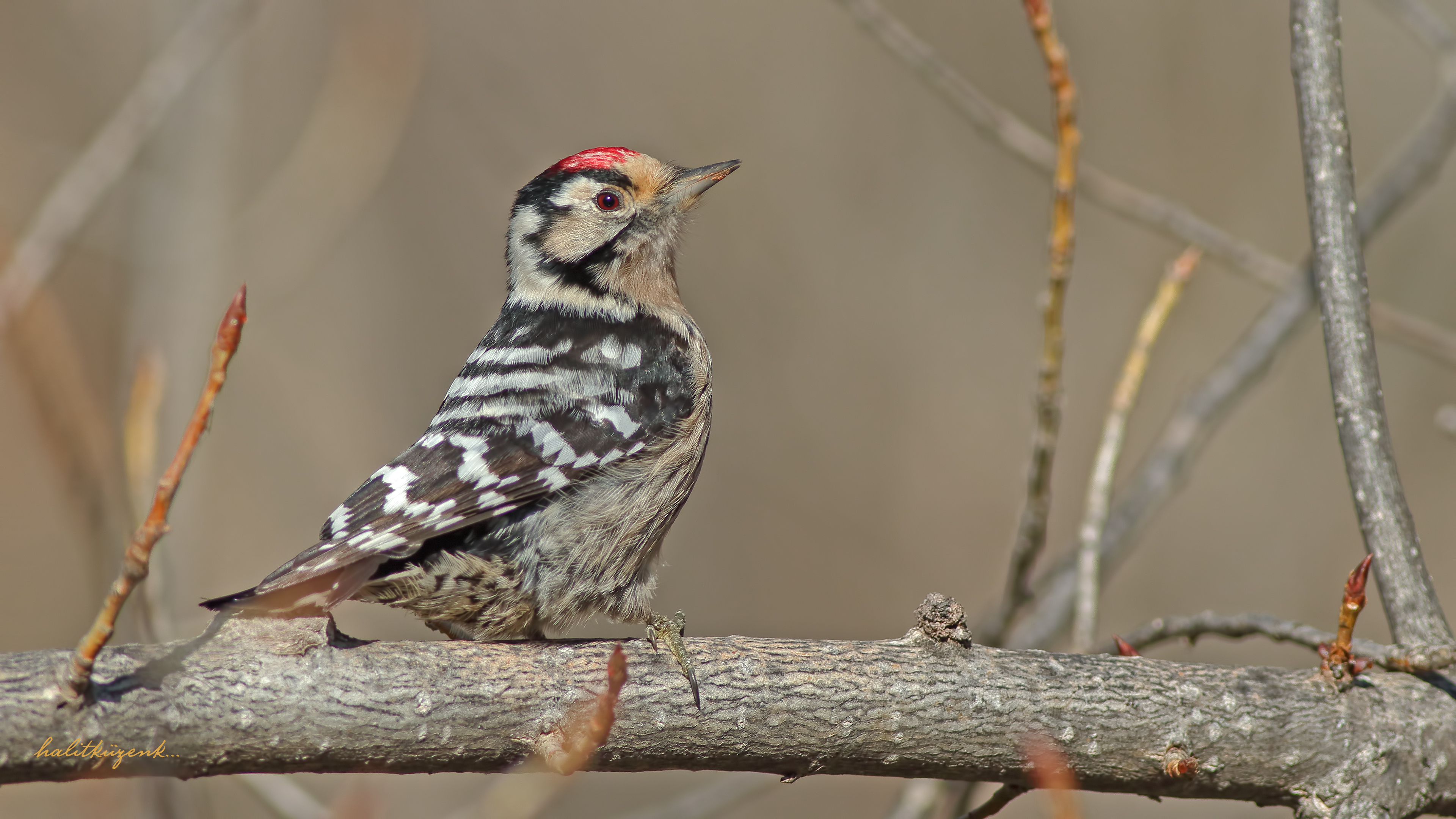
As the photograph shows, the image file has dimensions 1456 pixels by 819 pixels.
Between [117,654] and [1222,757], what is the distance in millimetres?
2429

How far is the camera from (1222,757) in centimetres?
263

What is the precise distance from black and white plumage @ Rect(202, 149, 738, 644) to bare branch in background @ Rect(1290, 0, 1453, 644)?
6.02ft

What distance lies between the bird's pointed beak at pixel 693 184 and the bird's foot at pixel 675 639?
196 cm

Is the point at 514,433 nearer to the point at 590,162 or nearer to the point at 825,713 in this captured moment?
the point at 825,713

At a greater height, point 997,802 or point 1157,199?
point 1157,199

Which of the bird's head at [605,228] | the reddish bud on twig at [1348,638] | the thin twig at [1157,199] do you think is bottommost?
the reddish bud on twig at [1348,638]

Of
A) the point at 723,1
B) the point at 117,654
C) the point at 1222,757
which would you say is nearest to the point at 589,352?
the point at 117,654

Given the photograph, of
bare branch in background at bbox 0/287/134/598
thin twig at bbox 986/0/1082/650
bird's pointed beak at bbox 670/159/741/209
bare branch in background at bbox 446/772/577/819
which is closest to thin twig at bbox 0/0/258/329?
bare branch in background at bbox 0/287/134/598

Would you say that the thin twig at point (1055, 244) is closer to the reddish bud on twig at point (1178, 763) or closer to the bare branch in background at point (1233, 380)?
the reddish bud on twig at point (1178, 763)

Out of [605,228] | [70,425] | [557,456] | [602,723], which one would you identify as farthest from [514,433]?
[602,723]

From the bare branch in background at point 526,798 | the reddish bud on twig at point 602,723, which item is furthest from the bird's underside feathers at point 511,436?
the reddish bud on twig at point 602,723

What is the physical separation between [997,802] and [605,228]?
2.61 meters

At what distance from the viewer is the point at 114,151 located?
363 centimetres

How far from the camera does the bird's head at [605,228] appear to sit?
170 inches
